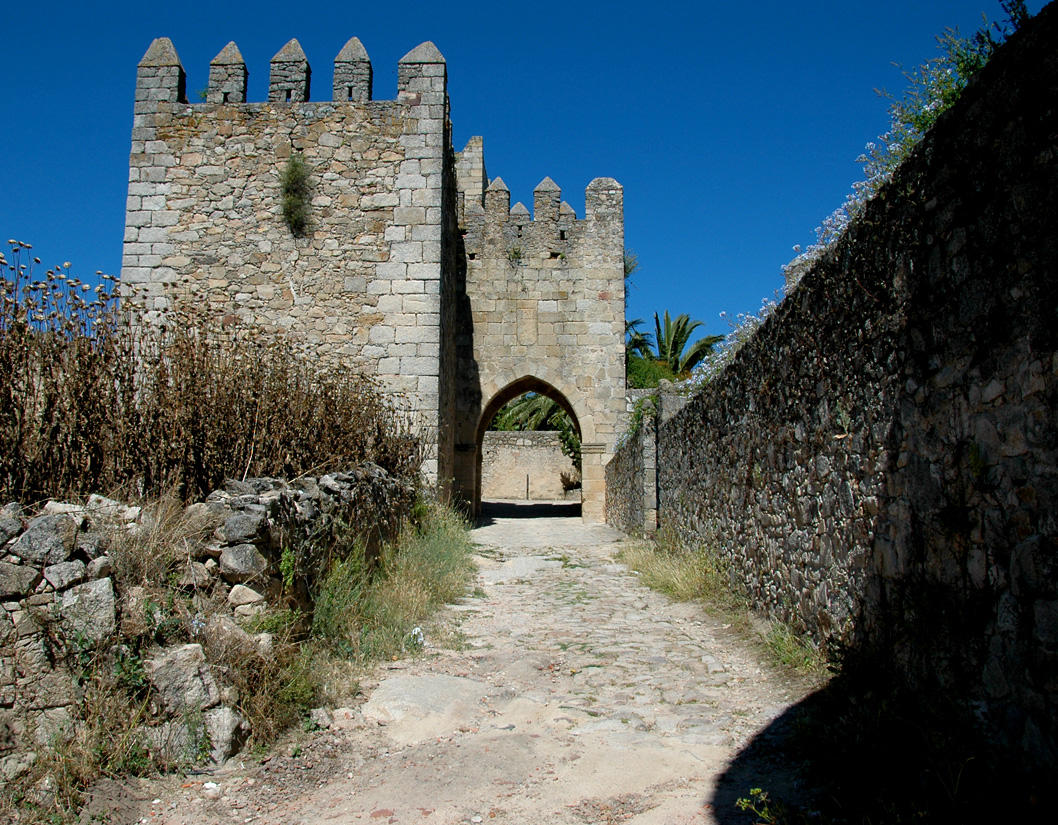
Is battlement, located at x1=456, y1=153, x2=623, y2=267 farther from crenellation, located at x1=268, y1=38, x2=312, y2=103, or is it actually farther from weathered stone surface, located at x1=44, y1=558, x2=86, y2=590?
weathered stone surface, located at x1=44, y1=558, x2=86, y2=590

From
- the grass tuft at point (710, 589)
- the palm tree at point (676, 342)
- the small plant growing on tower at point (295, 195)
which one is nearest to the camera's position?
the grass tuft at point (710, 589)

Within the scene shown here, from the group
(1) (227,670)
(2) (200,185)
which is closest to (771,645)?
(1) (227,670)

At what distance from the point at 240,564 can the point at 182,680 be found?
0.67 meters

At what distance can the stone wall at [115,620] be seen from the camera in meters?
2.86

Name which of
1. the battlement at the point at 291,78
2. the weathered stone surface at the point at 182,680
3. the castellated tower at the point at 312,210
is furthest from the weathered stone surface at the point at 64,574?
the battlement at the point at 291,78

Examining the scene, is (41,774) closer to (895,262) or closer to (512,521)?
(895,262)

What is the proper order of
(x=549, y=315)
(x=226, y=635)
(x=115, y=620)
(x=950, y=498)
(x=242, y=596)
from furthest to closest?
(x=549, y=315), (x=242, y=596), (x=226, y=635), (x=115, y=620), (x=950, y=498)

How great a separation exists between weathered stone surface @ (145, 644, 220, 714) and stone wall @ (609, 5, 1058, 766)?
266 centimetres

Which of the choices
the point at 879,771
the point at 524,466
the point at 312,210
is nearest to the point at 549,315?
the point at 312,210

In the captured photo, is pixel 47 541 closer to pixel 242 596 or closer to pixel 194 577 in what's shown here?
pixel 194 577

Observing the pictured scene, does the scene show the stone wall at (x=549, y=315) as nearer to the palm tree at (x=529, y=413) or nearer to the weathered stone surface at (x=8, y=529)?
the weathered stone surface at (x=8, y=529)

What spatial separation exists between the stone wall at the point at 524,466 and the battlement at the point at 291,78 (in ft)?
62.1

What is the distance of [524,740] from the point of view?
11.3ft

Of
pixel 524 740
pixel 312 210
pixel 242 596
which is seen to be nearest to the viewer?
pixel 524 740
